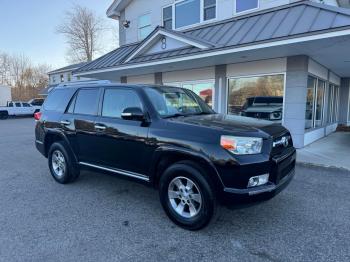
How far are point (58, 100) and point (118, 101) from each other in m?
1.86

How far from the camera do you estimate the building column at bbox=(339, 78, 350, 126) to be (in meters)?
14.5

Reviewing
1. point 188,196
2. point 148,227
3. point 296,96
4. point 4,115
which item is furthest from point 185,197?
Result: point 4,115

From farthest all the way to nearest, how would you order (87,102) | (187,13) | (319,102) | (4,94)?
(4,94) → (187,13) → (319,102) → (87,102)

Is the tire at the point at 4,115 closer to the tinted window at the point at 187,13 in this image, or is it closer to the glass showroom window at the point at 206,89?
the tinted window at the point at 187,13

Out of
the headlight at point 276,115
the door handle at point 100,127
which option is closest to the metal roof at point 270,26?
the headlight at point 276,115

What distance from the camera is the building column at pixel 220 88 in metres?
9.91

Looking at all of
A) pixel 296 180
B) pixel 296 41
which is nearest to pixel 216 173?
pixel 296 180

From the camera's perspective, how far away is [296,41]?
6430 millimetres

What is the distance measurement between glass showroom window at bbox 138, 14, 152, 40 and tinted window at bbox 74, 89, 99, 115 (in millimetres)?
9705

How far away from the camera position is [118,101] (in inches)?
168

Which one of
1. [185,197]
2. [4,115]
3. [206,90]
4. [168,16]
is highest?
[168,16]

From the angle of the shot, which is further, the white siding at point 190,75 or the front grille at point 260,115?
the white siding at point 190,75

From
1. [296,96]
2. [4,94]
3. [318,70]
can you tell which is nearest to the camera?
[296,96]

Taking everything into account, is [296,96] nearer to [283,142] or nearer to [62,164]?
[283,142]
